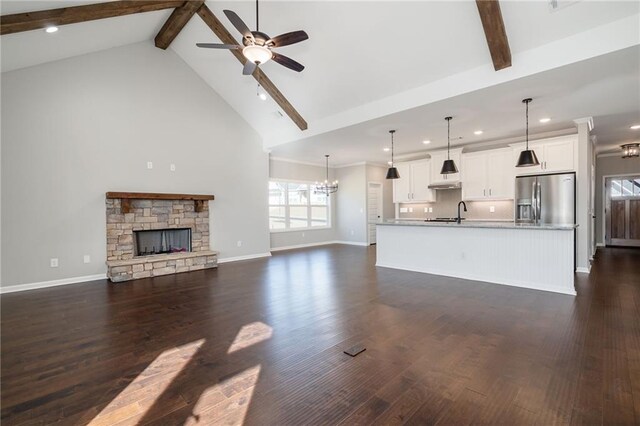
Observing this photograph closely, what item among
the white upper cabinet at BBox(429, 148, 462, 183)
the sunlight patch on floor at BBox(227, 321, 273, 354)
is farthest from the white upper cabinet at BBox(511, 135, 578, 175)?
the sunlight patch on floor at BBox(227, 321, 273, 354)

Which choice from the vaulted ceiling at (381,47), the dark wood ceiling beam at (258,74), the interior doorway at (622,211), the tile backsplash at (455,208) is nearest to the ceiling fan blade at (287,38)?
the vaulted ceiling at (381,47)

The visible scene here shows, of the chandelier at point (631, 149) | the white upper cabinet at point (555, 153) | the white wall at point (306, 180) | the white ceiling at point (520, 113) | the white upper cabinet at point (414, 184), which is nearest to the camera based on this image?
the white ceiling at point (520, 113)

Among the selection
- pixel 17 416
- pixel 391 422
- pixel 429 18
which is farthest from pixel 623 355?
pixel 17 416

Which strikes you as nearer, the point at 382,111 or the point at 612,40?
the point at 612,40

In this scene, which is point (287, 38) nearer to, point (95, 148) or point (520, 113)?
point (520, 113)

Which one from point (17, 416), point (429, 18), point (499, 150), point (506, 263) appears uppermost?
point (429, 18)

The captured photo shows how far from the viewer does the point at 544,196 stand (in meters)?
5.91

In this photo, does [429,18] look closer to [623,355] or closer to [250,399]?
[623,355]

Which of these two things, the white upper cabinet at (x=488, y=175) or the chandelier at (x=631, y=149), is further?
the chandelier at (x=631, y=149)

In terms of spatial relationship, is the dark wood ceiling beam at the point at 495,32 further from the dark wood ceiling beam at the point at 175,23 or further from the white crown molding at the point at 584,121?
the dark wood ceiling beam at the point at 175,23

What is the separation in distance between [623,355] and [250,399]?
3001mm

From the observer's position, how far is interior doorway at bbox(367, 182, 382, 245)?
988 cm

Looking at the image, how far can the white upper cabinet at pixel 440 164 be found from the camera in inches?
282

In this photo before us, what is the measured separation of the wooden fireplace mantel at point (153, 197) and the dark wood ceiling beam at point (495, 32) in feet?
18.6
